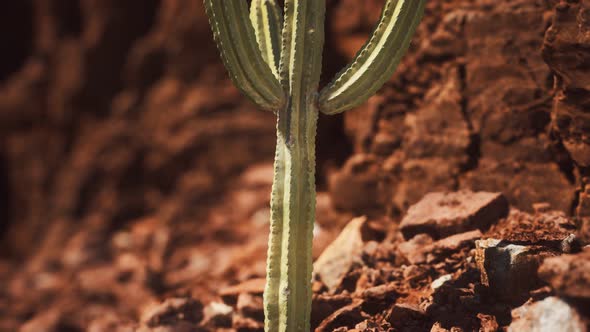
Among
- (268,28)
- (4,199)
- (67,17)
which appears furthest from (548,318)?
(4,199)

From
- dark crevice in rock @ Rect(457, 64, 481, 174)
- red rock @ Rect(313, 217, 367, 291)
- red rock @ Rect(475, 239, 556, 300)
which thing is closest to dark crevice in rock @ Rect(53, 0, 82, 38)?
red rock @ Rect(313, 217, 367, 291)

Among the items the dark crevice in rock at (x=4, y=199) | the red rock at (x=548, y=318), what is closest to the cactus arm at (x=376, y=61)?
the red rock at (x=548, y=318)

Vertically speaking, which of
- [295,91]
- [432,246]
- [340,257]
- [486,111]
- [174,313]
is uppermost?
[295,91]

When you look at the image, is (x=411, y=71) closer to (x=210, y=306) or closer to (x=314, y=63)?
(x=314, y=63)

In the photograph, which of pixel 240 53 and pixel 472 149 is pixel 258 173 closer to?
pixel 472 149

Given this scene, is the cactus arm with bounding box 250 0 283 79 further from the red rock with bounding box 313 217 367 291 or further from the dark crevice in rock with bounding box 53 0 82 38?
the dark crevice in rock with bounding box 53 0 82 38

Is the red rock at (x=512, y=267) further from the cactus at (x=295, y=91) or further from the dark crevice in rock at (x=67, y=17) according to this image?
the dark crevice in rock at (x=67, y=17)

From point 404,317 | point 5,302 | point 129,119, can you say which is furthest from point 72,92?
point 404,317
